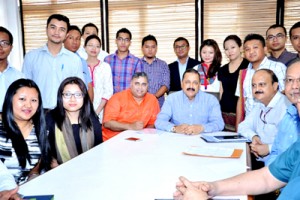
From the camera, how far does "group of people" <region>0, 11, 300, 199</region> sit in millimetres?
2072

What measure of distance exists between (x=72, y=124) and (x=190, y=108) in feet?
3.99

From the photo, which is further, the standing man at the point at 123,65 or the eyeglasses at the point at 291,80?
the standing man at the point at 123,65

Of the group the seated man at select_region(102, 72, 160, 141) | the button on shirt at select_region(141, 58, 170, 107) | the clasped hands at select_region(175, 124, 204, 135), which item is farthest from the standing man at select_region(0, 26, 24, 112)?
the button on shirt at select_region(141, 58, 170, 107)

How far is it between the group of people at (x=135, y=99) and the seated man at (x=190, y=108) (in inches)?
0.4

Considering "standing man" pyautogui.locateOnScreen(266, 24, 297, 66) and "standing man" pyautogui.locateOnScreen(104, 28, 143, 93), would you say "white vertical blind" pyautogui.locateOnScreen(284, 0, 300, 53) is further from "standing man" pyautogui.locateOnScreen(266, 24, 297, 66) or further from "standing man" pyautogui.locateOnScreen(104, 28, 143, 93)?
"standing man" pyautogui.locateOnScreen(104, 28, 143, 93)

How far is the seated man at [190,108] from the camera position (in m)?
3.09

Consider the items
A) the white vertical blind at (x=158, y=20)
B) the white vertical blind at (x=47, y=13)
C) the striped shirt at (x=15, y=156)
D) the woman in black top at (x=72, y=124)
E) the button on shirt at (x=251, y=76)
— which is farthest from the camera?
the white vertical blind at (x=47, y=13)

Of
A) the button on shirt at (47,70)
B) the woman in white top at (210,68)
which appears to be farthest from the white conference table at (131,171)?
the woman in white top at (210,68)

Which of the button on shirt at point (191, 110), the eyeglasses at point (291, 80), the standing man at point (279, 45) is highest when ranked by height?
the standing man at point (279, 45)

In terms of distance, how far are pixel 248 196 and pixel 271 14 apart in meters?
4.38

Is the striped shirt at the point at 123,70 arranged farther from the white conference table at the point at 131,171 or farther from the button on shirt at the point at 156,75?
the white conference table at the point at 131,171

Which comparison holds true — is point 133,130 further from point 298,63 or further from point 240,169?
point 298,63

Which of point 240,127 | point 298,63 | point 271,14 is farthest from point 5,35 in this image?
point 271,14

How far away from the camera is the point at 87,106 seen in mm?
2611
